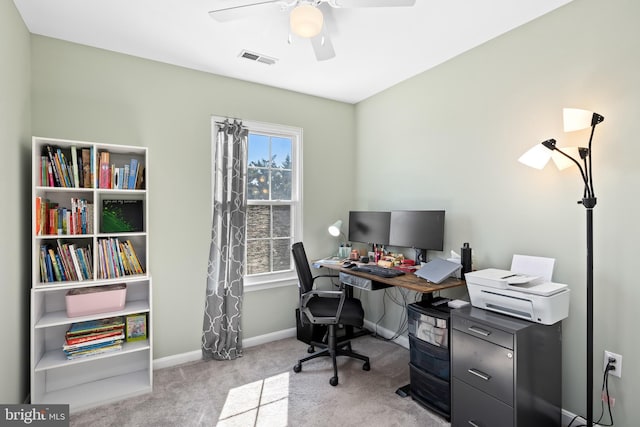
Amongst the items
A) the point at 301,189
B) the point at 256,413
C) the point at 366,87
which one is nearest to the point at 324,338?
the point at 256,413

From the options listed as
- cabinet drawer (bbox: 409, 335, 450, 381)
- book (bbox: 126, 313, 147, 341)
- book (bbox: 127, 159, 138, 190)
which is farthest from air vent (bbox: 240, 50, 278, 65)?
cabinet drawer (bbox: 409, 335, 450, 381)

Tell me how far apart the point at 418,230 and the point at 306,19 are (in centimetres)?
191

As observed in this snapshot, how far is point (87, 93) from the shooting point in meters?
2.48

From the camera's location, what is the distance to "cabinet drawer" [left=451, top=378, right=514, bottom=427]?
5.69 feet

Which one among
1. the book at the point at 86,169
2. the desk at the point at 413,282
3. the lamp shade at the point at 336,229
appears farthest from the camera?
the lamp shade at the point at 336,229

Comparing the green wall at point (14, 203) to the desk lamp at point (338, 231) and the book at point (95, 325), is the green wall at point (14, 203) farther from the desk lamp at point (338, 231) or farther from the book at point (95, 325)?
the desk lamp at point (338, 231)

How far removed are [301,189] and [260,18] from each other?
1717 mm

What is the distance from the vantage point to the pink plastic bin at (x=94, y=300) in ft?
7.34

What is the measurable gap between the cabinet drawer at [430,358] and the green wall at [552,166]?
74 centimetres

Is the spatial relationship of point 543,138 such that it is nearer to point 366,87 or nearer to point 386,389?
point 366,87

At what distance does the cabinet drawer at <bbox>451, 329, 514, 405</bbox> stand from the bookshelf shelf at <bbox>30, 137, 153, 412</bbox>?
7.06 ft

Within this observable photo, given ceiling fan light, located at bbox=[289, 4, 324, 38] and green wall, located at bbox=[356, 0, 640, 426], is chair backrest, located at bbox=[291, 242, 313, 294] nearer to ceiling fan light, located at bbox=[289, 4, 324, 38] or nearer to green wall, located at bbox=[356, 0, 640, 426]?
green wall, located at bbox=[356, 0, 640, 426]

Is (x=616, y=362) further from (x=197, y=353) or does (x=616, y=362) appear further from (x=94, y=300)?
(x=94, y=300)

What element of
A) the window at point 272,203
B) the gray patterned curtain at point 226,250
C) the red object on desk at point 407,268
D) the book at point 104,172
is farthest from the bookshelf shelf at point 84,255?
the red object on desk at point 407,268
